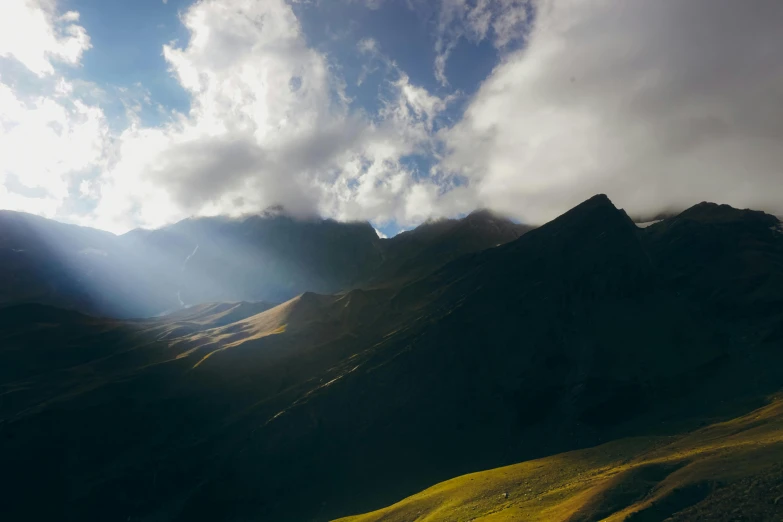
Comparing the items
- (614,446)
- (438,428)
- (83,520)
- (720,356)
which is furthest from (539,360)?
(83,520)

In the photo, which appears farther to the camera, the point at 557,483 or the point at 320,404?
the point at 320,404

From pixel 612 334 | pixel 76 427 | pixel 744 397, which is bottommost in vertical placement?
pixel 744 397

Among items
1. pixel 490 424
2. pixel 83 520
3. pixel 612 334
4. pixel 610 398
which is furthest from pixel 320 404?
pixel 612 334

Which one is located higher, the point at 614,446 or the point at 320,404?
the point at 320,404

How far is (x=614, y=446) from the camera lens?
4966 inches

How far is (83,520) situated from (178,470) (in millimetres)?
29031

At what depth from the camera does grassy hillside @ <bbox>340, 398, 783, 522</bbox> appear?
69.8 m

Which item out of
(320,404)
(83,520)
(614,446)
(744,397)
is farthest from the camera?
(320,404)

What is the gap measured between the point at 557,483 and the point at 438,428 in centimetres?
8067

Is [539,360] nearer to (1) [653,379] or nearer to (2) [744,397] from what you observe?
(1) [653,379]

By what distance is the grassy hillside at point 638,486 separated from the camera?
69.8 m

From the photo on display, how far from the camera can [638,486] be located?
7900cm

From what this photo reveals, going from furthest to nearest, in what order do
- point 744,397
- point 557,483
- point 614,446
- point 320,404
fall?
point 320,404
point 744,397
point 614,446
point 557,483

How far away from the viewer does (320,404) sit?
19075 cm
